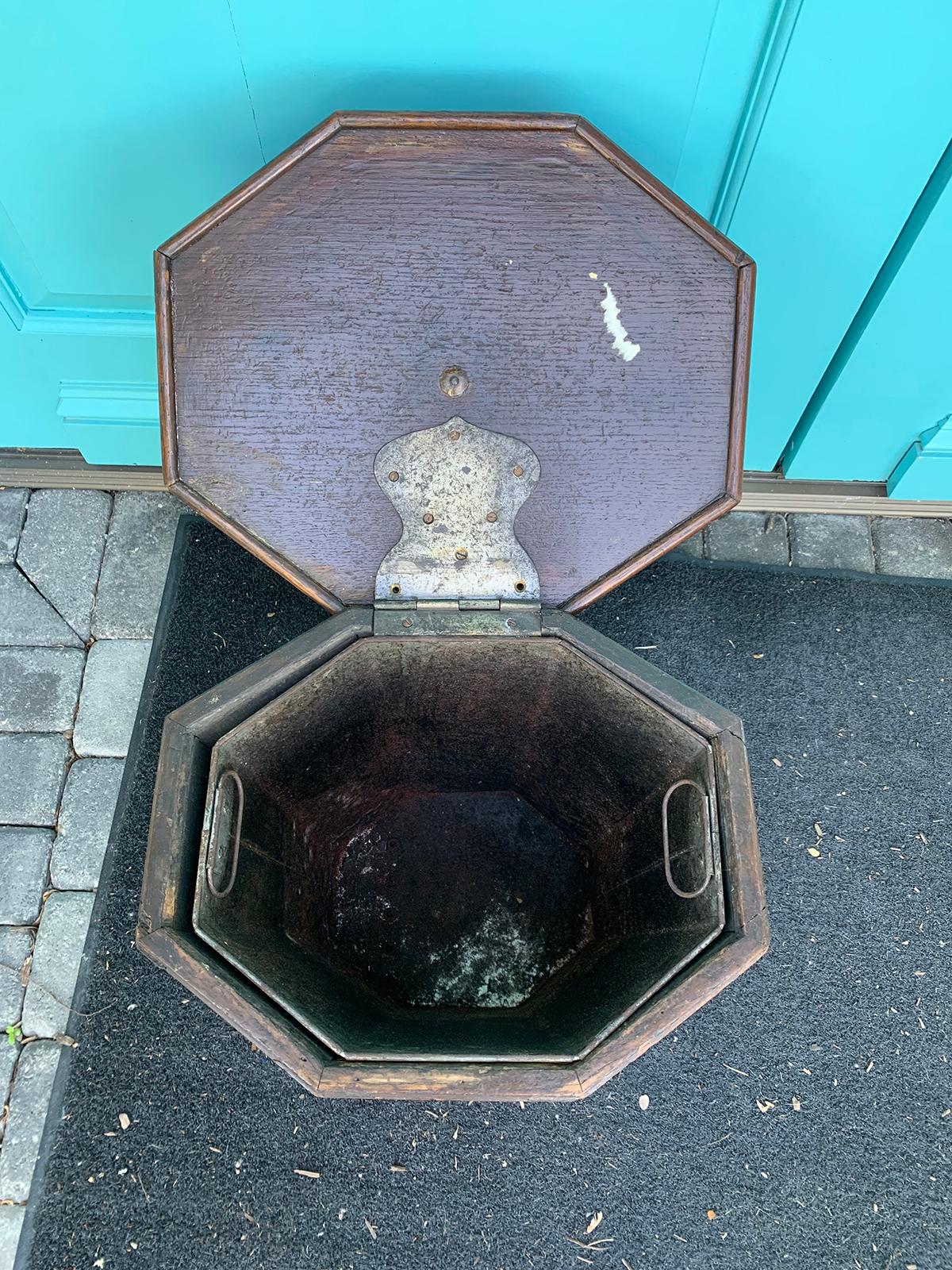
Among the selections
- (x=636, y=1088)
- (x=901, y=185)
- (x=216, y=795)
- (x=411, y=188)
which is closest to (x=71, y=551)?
(x=216, y=795)

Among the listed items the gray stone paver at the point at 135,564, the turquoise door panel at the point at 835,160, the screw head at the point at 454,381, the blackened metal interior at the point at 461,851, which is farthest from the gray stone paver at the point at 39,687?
the turquoise door panel at the point at 835,160

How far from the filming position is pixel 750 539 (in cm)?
237

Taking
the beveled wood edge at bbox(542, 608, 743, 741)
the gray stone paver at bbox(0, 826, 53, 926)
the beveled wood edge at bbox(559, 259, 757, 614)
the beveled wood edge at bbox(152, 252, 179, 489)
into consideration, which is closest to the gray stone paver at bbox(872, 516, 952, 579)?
the beveled wood edge at bbox(559, 259, 757, 614)

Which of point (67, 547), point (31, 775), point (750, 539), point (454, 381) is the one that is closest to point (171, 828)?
point (454, 381)

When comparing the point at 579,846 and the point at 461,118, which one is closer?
the point at 461,118

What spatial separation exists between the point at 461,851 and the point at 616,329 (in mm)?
1098

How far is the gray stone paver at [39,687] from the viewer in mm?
2119

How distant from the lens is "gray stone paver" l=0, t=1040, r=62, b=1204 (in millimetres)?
1771

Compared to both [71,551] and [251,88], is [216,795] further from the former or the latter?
[71,551]

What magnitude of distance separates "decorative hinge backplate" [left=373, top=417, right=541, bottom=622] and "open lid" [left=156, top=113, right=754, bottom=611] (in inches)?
0.8

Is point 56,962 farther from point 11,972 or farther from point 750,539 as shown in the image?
point 750,539

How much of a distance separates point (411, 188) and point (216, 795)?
97 cm

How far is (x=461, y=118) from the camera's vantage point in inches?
48.4

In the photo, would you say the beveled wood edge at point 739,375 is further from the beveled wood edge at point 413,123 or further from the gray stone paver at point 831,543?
the gray stone paver at point 831,543
